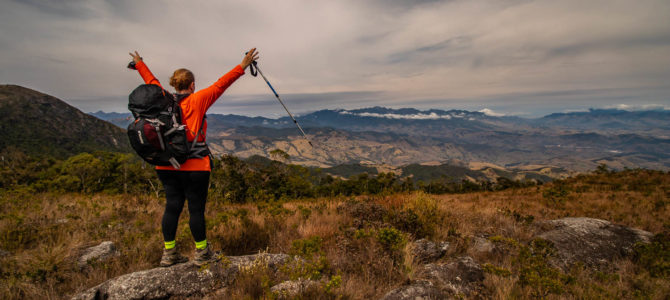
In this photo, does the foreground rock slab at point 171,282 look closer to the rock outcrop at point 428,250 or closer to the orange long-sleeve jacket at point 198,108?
the orange long-sleeve jacket at point 198,108

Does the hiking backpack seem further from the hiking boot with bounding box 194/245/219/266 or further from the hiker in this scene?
the hiking boot with bounding box 194/245/219/266

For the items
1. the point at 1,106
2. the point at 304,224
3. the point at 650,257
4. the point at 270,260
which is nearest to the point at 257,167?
the point at 304,224

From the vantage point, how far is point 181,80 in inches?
144

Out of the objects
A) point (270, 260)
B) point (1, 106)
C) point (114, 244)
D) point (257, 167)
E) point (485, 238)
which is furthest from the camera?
point (1, 106)

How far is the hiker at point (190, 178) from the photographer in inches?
136

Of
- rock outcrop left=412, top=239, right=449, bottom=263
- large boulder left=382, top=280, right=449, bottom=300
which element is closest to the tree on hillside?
rock outcrop left=412, top=239, right=449, bottom=263

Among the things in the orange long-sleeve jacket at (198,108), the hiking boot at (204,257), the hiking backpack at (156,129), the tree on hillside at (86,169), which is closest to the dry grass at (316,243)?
the hiking boot at (204,257)

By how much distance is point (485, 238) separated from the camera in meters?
5.35

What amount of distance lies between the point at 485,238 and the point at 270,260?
14.8 ft

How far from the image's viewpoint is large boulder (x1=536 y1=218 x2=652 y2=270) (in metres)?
4.82

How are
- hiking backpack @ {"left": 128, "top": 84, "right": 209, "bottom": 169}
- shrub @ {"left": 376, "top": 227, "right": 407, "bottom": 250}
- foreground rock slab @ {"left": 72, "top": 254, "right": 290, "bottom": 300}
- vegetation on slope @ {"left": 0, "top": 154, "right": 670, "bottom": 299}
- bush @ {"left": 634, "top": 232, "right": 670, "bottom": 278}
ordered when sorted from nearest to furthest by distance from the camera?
foreground rock slab @ {"left": 72, "top": 254, "right": 290, "bottom": 300}
hiking backpack @ {"left": 128, "top": 84, "right": 209, "bottom": 169}
vegetation on slope @ {"left": 0, "top": 154, "right": 670, "bottom": 299}
shrub @ {"left": 376, "top": 227, "right": 407, "bottom": 250}
bush @ {"left": 634, "top": 232, "right": 670, "bottom": 278}

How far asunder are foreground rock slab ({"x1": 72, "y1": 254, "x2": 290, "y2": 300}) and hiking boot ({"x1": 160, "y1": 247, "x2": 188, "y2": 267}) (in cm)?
16

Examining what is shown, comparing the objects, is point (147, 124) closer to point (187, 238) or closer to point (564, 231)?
point (187, 238)

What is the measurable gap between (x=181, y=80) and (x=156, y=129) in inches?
38.0
